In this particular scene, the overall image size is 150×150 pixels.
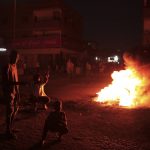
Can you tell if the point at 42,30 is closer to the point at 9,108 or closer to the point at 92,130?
the point at 92,130

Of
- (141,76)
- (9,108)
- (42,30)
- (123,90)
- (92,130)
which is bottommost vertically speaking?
(92,130)

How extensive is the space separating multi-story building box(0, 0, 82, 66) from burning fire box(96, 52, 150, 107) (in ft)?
76.8

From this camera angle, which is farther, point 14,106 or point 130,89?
point 130,89

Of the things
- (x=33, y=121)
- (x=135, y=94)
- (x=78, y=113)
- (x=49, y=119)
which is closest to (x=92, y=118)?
(x=78, y=113)

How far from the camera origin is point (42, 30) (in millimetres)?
43281

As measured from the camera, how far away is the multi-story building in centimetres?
3866

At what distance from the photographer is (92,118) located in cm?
995

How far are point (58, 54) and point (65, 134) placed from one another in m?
31.4

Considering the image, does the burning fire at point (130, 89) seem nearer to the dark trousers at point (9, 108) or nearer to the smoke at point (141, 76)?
the smoke at point (141, 76)

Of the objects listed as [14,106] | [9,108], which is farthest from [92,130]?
[9,108]

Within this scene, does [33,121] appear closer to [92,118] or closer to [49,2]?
[92,118]

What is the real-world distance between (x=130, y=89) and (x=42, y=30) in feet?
102

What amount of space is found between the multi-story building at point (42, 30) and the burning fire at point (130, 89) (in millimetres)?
23399

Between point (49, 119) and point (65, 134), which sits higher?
point (49, 119)
